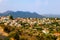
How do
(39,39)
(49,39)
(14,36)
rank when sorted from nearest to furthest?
(14,36)
(39,39)
(49,39)

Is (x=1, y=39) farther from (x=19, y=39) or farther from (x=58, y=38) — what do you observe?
(x=58, y=38)

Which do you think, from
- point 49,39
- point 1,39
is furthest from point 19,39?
point 49,39

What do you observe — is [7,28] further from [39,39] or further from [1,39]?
[1,39]

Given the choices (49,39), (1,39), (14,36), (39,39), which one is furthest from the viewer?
(49,39)

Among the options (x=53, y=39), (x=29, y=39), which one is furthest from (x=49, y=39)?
(x=29, y=39)

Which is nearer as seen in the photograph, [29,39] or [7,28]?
[29,39]

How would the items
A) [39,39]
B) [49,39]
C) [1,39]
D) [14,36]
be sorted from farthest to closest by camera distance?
[49,39] → [39,39] → [14,36] → [1,39]

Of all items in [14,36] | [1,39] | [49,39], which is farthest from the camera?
[49,39]

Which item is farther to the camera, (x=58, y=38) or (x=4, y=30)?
(x=58, y=38)
